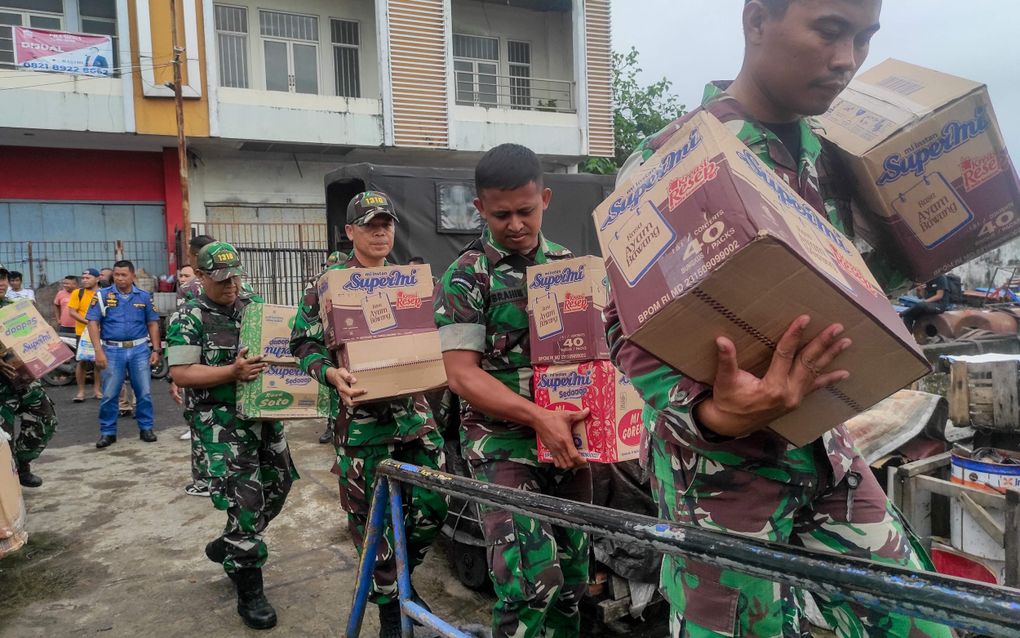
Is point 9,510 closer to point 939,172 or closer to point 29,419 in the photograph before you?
point 29,419

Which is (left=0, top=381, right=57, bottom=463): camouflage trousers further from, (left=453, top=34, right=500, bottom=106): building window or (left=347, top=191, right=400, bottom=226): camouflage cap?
(left=453, top=34, right=500, bottom=106): building window

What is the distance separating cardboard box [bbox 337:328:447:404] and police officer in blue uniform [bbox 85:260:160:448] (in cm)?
520

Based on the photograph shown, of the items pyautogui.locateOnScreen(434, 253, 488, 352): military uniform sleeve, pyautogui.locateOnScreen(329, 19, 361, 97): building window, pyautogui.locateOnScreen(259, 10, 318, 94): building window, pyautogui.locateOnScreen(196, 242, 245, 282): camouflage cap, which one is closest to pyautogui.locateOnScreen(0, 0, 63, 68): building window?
pyautogui.locateOnScreen(259, 10, 318, 94): building window

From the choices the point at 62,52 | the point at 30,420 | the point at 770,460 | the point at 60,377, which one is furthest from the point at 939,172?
the point at 62,52

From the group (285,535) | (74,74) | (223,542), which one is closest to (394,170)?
(285,535)

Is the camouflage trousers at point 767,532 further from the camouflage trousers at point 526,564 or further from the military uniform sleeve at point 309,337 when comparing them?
the military uniform sleeve at point 309,337

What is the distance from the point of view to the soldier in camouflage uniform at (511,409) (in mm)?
2191

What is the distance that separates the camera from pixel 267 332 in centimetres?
355

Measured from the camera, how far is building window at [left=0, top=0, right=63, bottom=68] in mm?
12812

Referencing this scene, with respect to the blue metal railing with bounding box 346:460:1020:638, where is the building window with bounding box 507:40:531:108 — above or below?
above

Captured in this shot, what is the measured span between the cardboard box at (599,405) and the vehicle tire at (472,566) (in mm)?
1486

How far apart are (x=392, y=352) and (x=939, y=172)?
210 cm

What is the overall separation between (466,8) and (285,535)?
1443 cm

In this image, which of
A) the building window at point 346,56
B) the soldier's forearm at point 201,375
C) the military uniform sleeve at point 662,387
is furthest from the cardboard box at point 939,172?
the building window at point 346,56
